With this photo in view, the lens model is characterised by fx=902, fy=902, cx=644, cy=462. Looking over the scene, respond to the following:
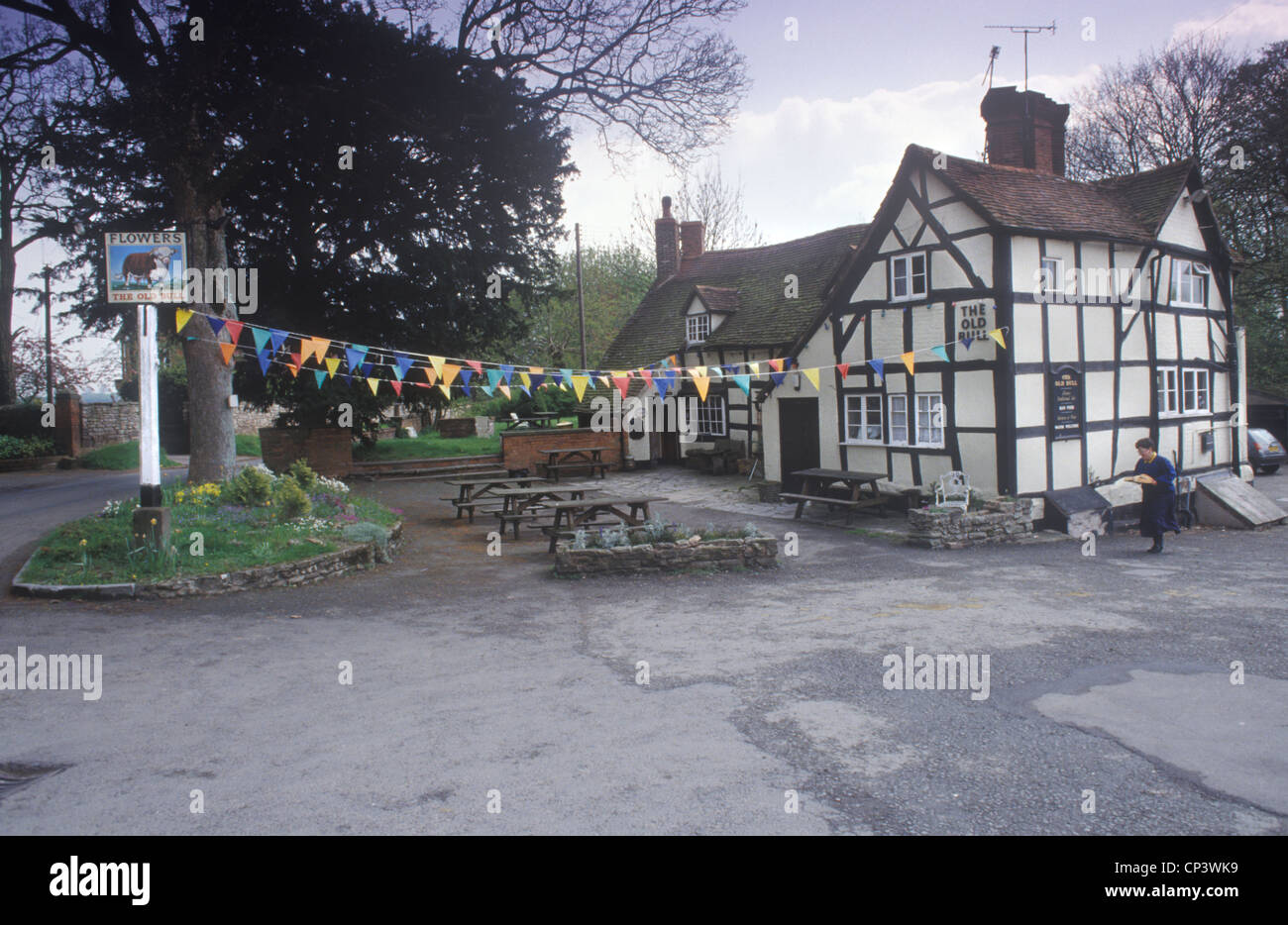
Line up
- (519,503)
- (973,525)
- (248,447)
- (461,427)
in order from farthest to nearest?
(461,427) → (248,447) → (519,503) → (973,525)

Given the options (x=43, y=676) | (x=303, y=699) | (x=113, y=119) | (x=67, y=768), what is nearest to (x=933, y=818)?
(x=303, y=699)

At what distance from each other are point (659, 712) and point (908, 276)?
1358cm

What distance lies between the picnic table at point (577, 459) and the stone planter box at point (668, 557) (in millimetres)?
13536

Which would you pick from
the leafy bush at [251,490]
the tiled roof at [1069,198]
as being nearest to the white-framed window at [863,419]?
the tiled roof at [1069,198]

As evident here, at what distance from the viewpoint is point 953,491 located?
16078 mm

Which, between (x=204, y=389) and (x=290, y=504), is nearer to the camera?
(x=290, y=504)

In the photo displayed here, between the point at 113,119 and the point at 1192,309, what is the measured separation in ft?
72.5

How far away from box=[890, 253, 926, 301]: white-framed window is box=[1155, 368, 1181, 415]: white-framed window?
18.2 feet

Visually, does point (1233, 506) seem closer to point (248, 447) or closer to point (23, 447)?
point (248, 447)

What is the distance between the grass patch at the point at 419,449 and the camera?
93.0 ft

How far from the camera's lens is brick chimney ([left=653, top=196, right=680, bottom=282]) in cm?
3291

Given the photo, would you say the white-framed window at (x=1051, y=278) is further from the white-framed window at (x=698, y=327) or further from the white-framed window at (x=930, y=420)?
the white-framed window at (x=698, y=327)

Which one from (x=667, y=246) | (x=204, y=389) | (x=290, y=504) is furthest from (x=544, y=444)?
(x=290, y=504)

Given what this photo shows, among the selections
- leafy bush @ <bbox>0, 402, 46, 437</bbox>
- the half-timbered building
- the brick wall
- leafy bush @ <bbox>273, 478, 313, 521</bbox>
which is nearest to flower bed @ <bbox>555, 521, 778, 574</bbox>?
leafy bush @ <bbox>273, 478, 313, 521</bbox>
